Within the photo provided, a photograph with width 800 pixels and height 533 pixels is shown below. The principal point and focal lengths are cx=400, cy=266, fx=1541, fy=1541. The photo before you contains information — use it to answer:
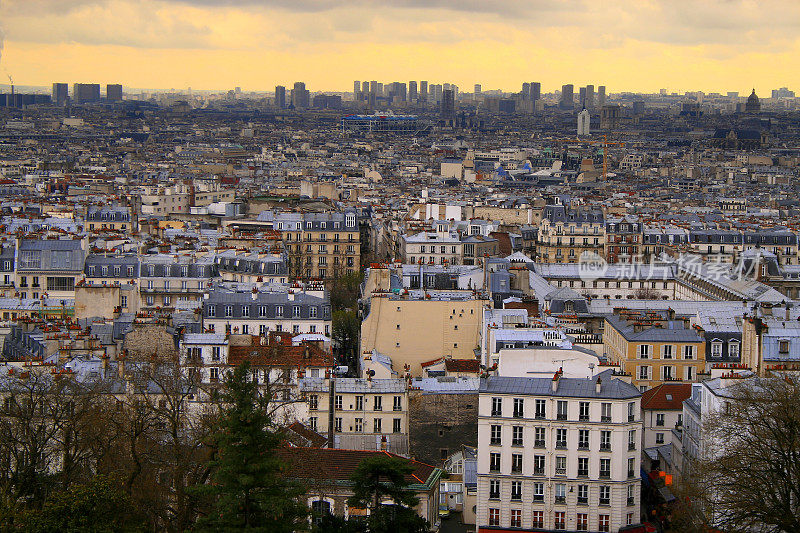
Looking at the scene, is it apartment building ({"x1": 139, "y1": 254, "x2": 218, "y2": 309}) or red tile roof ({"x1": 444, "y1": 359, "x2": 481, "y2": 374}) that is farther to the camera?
apartment building ({"x1": 139, "y1": 254, "x2": 218, "y2": 309})

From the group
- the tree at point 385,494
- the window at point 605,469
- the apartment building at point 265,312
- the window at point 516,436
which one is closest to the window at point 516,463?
the window at point 516,436

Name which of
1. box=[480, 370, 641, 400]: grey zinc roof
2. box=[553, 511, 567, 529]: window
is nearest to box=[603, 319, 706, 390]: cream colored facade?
box=[480, 370, 641, 400]: grey zinc roof

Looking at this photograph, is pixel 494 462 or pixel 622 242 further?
pixel 622 242

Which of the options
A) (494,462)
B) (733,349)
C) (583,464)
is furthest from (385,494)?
(733,349)

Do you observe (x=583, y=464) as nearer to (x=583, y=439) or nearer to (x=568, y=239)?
(x=583, y=439)

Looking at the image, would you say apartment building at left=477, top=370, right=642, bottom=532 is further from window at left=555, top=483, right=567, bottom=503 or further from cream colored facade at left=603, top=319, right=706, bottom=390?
cream colored facade at left=603, top=319, right=706, bottom=390

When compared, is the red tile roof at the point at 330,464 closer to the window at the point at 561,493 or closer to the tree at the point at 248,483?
the tree at the point at 248,483

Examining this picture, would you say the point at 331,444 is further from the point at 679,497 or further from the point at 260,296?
the point at 260,296
